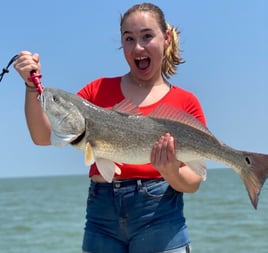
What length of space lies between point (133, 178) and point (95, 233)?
1.34ft

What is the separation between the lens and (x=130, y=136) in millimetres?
3715

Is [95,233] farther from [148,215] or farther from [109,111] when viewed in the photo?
[109,111]

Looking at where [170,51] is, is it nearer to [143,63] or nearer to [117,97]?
[143,63]

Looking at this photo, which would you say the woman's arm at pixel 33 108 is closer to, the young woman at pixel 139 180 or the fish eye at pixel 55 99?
the young woman at pixel 139 180

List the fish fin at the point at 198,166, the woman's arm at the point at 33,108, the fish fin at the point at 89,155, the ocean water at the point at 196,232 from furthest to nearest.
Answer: the ocean water at the point at 196,232 < the fish fin at the point at 198,166 < the woman's arm at the point at 33,108 < the fish fin at the point at 89,155

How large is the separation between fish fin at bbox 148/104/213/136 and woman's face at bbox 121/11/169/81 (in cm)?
43

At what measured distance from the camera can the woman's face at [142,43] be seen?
409 centimetres

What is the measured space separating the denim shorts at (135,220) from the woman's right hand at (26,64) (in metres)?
0.82

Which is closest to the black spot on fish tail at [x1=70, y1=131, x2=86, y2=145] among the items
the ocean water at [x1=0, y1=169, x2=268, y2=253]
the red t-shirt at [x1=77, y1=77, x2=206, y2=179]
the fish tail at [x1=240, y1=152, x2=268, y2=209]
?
the red t-shirt at [x1=77, y1=77, x2=206, y2=179]

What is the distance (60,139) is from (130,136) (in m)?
0.40

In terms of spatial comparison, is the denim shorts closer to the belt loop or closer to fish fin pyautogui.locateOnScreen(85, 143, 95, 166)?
the belt loop

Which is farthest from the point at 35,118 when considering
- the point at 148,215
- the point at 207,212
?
the point at 207,212

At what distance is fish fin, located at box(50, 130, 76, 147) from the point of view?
3631 millimetres

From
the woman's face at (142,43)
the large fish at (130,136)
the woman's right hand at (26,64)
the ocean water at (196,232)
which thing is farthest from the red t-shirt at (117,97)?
the ocean water at (196,232)
